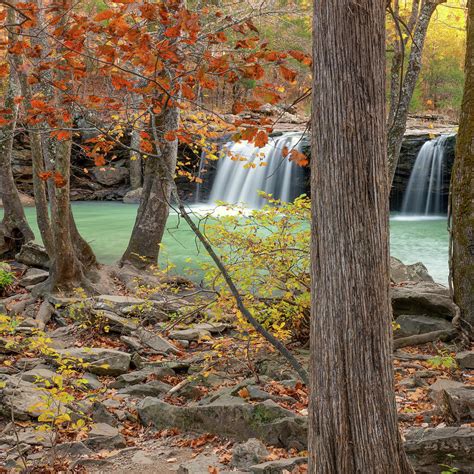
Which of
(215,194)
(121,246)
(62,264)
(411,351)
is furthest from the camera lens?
(215,194)

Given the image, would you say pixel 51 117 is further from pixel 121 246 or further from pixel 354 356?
pixel 121 246

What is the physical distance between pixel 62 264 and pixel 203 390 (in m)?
3.89

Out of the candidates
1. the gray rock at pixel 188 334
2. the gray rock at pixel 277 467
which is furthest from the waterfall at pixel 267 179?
the gray rock at pixel 277 467

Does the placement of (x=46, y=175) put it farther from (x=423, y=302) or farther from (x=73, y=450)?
(x=423, y=302)

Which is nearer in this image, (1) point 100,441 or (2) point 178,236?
(1) point 100,441

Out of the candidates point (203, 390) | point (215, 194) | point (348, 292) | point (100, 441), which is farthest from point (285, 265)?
point (215, 194)

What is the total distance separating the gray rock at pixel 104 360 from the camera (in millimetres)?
6152

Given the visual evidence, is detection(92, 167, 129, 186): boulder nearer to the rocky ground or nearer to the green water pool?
the green water pool

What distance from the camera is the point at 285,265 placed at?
5965 millimetres

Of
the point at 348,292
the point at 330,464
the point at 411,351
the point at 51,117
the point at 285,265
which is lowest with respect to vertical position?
the point at 411,351

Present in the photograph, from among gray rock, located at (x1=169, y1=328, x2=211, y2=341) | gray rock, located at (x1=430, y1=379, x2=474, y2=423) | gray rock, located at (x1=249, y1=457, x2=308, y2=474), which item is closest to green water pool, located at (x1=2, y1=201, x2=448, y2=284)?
gray rock, located at (x1=169, y1=328, x2=211, y2=341)

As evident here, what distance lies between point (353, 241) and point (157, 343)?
16.3 feet

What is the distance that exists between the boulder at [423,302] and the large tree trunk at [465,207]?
42cm

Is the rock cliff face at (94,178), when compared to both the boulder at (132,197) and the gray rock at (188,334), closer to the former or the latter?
the boulder at (132,197)
